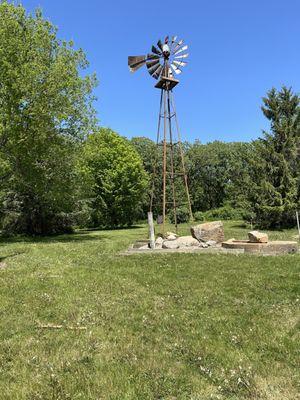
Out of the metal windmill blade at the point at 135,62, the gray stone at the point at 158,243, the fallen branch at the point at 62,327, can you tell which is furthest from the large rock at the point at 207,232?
the fallen branch at the point at 62,327

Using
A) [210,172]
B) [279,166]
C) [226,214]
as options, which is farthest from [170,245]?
[210,172]

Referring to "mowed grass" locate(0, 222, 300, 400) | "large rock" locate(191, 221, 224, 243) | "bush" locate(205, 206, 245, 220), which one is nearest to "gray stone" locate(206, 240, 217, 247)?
"large rock" locate(191, 221, 224, 243)

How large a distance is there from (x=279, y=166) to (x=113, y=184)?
21.1 meters

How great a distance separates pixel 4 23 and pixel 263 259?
65.2 ft

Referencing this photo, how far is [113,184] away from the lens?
4775 centimetres

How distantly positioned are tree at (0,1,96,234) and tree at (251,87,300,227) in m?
15.7

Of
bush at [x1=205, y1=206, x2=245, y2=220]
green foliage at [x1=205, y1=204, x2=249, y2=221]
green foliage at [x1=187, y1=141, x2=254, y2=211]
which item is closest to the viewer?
green foliage at [x1=205, y1=204, x2=249, y2=221]

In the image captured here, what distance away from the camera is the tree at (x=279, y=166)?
32469 mm

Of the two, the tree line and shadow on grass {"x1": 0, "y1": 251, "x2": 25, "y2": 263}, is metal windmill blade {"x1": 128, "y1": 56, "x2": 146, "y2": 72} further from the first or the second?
shadow on grass {"x1": 0, "y1": 251, "x2": 25, "y2": 263}

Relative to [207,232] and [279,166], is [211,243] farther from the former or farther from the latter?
[279,166]

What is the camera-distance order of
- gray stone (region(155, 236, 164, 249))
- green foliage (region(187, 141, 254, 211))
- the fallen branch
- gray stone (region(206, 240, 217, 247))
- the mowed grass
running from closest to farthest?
the mowed grass
the fallen branch
gray stone (region(155, 236, 164, 249))
gray stone (region(206, 240, 217, 247))
green foliage (region(187, 141, 254, 211))

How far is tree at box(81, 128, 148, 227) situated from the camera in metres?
47.9

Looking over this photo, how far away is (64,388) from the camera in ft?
16.4

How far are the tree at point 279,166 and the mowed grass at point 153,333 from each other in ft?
68.7
